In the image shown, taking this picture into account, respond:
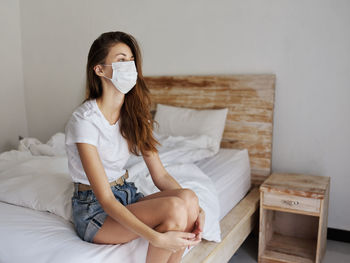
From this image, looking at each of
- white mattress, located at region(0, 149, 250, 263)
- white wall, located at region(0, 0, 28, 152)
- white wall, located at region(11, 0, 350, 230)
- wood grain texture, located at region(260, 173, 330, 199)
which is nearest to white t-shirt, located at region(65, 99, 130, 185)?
white mattress, located at region(0, 149, 250, 263)

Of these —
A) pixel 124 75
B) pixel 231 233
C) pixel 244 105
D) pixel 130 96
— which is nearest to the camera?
pixel 124 75

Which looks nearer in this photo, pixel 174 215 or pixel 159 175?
pixel 174 215

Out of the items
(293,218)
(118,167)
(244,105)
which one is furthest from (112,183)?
(293,218)

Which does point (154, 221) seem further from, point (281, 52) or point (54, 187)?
point (281, 52)

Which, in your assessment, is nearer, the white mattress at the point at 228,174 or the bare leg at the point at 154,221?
the bare leg at the point at 154,221

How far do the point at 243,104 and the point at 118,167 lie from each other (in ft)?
4.65

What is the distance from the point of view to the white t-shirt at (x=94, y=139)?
1223mm

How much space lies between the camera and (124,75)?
52.1 inches

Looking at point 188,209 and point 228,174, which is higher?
point 188,209

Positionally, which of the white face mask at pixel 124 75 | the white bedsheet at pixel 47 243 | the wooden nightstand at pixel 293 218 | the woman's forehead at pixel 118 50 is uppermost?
the woman's forehead at pixel 118 50

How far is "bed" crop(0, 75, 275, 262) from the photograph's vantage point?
45.6 inches

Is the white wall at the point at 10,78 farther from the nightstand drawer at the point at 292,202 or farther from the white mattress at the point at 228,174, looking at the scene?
the nightstand drawer at the point at 292,202

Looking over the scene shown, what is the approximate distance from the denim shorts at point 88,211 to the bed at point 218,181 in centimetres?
4

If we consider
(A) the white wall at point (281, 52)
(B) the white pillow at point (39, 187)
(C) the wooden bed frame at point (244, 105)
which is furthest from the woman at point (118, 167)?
(A) the white wall at point (281, 52)
